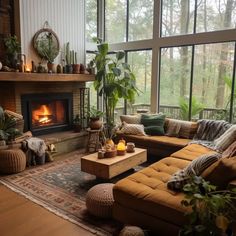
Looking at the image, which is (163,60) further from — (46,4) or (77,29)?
(46,4)

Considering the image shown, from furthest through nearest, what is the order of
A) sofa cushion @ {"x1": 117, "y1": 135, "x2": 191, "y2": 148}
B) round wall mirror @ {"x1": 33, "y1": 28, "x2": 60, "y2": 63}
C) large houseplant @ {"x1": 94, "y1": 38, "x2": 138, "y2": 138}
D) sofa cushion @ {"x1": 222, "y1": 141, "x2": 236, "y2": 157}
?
large houseplant @ {"x1": 94, "y1": 38, "x2": 138, "y2": 138}, round wall mirror @ {"x1": 33, "y1": 28, "x2": 60, "y2": 63}, sofa cushion @ {"x1": 117, "y1": 135, "x2": 191, "y2": 148}, sofa cushion @ {"x1": 222, "y1": 141, "x2": 236, "y2": 157}

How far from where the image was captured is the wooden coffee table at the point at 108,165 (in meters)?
3.37

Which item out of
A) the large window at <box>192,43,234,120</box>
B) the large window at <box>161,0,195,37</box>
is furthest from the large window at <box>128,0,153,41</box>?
the large window at <box>192,43,234,120</box>

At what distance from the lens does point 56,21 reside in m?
5.30

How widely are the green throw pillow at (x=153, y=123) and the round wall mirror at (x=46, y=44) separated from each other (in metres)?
2.32

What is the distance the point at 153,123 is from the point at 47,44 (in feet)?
8.93

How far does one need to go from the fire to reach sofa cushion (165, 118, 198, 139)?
8.55ft

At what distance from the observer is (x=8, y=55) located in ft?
15.0

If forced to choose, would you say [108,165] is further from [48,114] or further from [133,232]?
[48,114]

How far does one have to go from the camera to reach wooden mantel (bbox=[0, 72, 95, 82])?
4293mm

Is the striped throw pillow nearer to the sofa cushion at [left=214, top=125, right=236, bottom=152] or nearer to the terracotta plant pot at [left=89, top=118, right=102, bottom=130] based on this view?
the sofa cushion at [left=214, top=125, right=236, bottom=152]

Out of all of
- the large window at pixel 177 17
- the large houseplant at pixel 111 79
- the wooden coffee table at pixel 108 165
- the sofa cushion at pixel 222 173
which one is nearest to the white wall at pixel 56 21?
the large houseplant at pixel 111 79

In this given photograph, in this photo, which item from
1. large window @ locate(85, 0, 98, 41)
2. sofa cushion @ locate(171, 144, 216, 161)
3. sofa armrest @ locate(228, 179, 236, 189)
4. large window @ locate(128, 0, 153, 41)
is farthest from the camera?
large window @ locate(85, 0, 98, 41)

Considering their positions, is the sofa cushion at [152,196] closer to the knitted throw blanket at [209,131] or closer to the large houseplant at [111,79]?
the knitted throw blanket at [209,131]
